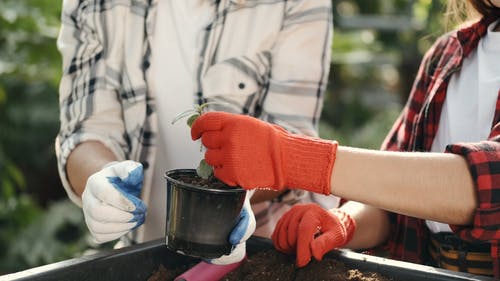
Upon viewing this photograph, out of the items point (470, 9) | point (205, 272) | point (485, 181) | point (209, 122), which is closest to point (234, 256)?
point (205, 272)

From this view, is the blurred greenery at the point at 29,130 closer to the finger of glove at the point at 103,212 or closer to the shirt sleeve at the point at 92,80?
the shirt sleeve at the point at 92,80

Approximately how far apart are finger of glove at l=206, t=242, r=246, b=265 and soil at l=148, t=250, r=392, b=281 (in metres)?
0.03

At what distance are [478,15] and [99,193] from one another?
0.96m

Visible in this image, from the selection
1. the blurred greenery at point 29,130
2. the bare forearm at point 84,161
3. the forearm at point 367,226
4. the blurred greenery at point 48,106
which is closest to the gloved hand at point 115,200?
the bare forearm at point 84,161

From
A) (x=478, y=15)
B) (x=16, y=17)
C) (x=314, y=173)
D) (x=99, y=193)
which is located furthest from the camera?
(x=16, y=17)

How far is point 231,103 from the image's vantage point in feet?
5.50

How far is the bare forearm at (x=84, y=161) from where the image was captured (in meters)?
1.59

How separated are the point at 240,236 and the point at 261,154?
0.57 feet

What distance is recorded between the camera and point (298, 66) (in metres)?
1.63

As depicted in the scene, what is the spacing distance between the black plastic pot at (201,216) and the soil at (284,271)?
4.5 inches

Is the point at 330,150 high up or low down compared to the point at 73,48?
down

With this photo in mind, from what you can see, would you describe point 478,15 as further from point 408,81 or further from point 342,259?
point 408,81

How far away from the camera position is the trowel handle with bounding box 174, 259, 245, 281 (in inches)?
51.8

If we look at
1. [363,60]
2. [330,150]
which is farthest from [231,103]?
[363,60]
